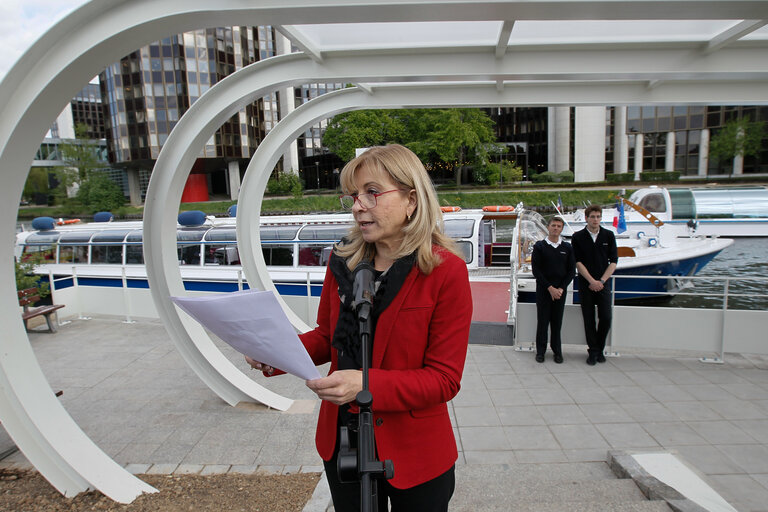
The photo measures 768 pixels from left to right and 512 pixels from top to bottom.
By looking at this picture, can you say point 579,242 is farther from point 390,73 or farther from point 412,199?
point 412,199

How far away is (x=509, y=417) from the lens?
5.08 metres

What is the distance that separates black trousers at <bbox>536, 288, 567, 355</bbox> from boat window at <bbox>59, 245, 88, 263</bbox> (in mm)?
13687

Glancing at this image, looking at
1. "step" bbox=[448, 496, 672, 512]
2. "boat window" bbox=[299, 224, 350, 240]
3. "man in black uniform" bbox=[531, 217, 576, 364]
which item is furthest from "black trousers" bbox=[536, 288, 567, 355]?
"boat window" bbox=[299, 224, 350, 240]

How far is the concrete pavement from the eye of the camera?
413 cm

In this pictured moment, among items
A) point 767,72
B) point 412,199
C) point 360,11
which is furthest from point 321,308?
point 767,72

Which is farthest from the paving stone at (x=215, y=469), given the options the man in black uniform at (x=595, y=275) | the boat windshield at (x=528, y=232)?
the boat windshield at (x=528, y=232)

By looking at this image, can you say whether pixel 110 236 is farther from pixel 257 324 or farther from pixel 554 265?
pixel 257 324

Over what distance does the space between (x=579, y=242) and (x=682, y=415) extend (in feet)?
8.45

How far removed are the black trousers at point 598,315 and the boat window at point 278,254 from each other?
7.32m

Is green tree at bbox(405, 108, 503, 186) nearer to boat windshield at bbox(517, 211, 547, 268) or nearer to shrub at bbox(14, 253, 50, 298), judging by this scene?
boat windshield at bbox(517, 211, 547, 268)

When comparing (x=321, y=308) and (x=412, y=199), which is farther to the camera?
(x=321, y=308)

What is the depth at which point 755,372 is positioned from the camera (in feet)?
20.0

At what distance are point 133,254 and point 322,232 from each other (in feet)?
Result: 19.3

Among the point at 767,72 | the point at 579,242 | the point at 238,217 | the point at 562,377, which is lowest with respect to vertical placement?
the point at 562,377
